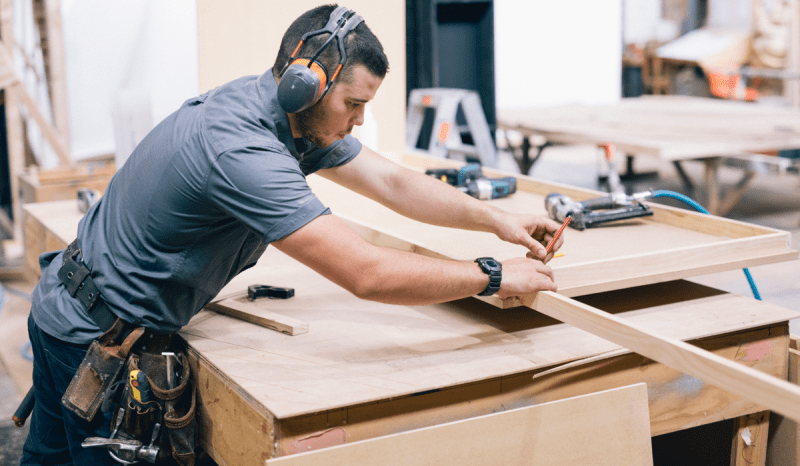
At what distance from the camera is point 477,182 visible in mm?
2865

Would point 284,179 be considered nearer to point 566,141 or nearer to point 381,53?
point 381,53

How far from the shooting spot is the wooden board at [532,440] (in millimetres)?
1400

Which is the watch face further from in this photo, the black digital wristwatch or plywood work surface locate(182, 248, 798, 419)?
plywood work surface locate(182, 248, 798, 419)

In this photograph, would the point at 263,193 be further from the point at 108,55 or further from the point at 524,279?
the point at 108,55

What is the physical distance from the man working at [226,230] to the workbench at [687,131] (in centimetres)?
362

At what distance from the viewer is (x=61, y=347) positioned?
1.77 m

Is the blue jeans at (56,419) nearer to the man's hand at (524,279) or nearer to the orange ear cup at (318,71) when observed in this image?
the orange ear cup at (318,71)

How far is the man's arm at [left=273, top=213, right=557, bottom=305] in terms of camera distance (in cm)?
145

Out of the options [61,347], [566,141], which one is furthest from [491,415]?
[566,141]

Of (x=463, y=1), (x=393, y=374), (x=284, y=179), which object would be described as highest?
(x=463, y=1)

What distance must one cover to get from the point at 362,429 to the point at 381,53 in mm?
819

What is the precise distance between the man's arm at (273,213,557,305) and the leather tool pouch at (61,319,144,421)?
0.51 metres

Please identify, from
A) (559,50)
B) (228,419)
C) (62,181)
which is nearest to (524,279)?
→ (228,419)

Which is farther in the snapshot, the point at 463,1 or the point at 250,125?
the point at 463,1
